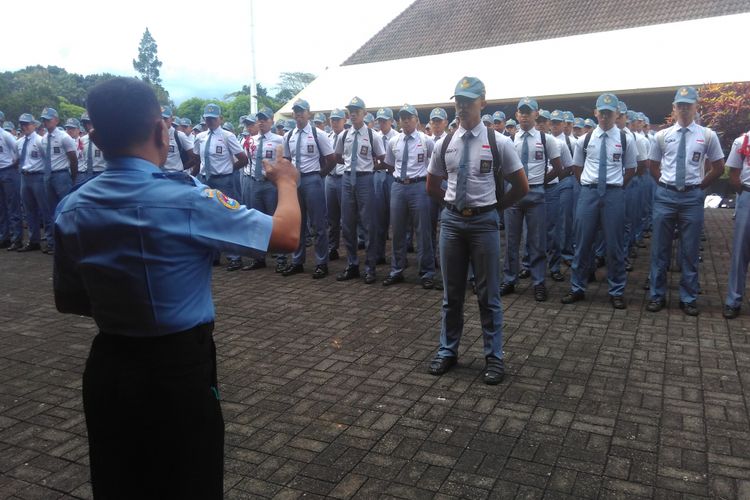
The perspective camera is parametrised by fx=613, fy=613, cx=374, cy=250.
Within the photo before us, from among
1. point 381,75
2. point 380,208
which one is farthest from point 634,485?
point 381,75

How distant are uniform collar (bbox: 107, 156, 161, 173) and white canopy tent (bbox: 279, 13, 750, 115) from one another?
2208 cm

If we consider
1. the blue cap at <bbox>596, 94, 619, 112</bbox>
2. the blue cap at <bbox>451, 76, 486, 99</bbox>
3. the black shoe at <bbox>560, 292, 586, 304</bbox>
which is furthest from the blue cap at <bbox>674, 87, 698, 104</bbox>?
the blue cap at <bbox>451, 76, 486, 99</bbox>

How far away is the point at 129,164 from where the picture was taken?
1.99 m

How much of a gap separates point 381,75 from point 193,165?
23.8 m

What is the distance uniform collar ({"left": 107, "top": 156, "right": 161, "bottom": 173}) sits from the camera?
1.99 m

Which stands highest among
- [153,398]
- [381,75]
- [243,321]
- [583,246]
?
[381,75]

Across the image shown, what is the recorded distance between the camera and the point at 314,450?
378 centimetres

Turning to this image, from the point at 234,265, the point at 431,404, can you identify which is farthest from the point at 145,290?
the point at 234,265

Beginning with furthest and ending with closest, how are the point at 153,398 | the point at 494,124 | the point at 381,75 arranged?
1. the point at 381,75
2. the point at 494,124
3. the point at 153,398

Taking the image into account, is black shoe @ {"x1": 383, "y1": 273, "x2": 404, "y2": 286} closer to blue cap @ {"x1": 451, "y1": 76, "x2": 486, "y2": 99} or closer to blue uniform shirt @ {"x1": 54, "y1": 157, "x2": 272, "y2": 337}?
blue cap @ {"x1": 451, "y1": 76, "x2": 486, "y2": 99}

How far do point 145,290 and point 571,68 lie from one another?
84.3 ft

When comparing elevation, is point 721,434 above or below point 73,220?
below

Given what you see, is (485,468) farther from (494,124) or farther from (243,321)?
(494,124)

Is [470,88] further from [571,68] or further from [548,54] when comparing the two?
[548,54]
